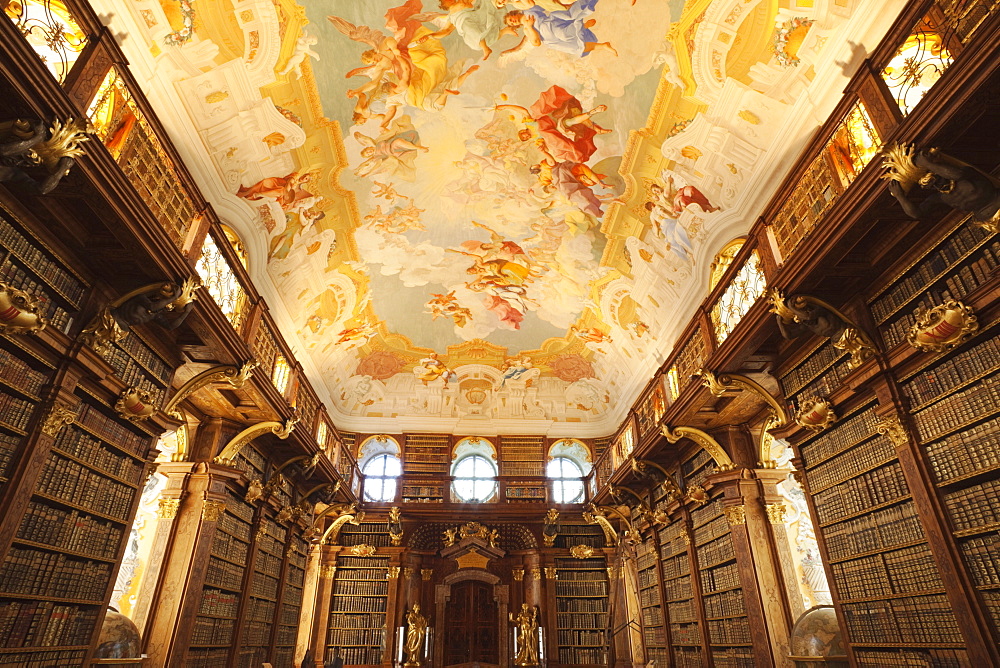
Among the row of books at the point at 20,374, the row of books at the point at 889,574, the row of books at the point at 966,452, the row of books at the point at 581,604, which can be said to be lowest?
the row of books at the point at 889,574

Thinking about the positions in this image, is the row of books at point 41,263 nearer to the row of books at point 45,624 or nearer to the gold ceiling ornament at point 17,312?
the gold ceiling ornament at point 17,312

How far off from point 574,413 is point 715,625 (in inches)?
353

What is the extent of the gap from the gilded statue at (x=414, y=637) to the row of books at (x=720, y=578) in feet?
24.4

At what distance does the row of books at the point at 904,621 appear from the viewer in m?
5.25

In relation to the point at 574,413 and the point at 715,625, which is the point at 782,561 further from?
the point at 574,413

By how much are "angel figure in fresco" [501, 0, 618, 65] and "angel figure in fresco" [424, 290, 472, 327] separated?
755cm

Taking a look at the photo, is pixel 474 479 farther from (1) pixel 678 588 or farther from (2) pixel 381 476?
(1) pixel 678 588

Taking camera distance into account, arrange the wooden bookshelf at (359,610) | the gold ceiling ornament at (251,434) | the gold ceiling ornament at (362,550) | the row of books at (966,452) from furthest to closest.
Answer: the gold ceiling ornament at (362,550)
the wooden bookshelf at (359,610)
the gold ceiling ornament at (251,434)
the row of books at (966,452)

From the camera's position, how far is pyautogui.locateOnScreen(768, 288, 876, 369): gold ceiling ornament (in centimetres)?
599

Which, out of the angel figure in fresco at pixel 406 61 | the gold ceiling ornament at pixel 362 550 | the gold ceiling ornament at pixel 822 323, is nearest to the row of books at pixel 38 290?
the angel figure in fresco at pixel 406 61

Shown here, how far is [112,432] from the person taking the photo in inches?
263

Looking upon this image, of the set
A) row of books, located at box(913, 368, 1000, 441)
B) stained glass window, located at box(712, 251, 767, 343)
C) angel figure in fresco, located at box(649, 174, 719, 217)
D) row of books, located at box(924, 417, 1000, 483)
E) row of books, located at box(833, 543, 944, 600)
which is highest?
angel figure in fresco, located at box(649, 174, 719, 217)

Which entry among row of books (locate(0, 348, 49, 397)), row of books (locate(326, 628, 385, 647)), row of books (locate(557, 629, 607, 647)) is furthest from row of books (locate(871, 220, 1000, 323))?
row of books (locate(326, 628, 385, 647))

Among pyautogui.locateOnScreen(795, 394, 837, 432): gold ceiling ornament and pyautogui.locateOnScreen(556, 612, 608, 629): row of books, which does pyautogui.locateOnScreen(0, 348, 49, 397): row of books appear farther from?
pyautogui.locateOnScreen(556, 612, 608, 629): row of books
